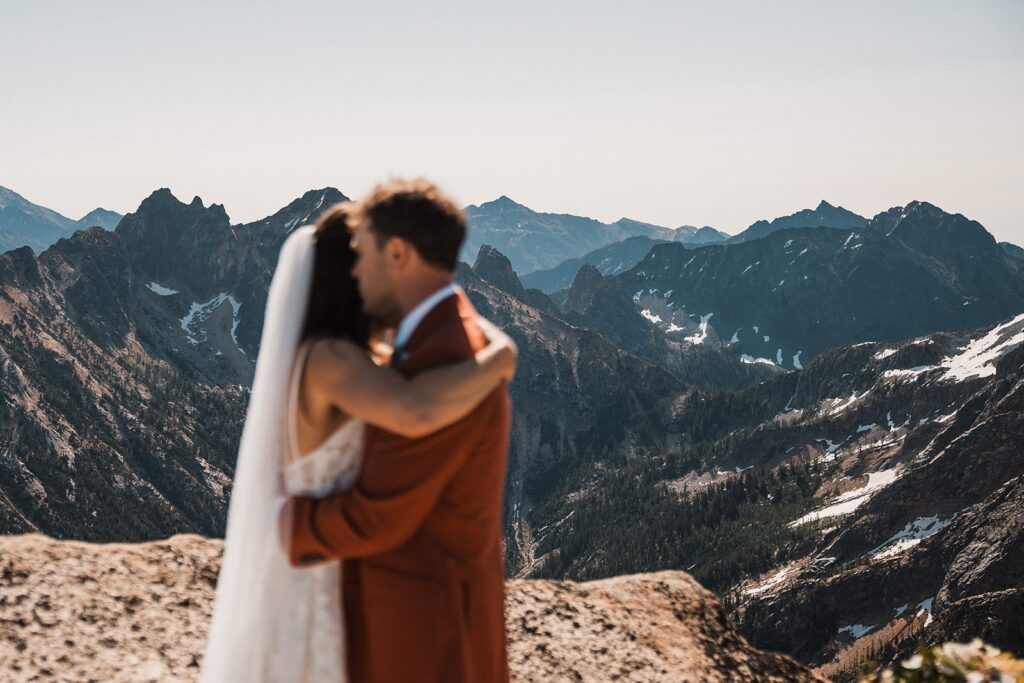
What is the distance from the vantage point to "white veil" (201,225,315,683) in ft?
17.5

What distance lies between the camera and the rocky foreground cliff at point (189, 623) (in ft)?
29.5

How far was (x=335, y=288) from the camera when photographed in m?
5.35

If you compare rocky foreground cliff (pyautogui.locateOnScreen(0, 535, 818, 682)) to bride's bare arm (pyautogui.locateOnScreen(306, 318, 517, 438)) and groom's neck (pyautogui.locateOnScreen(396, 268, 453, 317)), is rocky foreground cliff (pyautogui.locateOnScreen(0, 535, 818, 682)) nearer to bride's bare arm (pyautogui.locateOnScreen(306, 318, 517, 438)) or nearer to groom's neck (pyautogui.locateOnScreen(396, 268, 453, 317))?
bride's bare arm (pyautogui.locateOnScreen(306, 318, 517, 438))

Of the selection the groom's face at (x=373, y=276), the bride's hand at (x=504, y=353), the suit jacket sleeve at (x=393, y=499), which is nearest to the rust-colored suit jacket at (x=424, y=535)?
the suit jacket sleeve at (x=393, y=499)

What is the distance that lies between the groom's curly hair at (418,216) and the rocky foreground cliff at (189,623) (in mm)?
6372

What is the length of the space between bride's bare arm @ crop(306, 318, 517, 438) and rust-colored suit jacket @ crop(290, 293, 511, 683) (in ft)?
0.51

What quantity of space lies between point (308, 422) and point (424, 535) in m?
0.98

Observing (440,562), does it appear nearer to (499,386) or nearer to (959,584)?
(499,386)

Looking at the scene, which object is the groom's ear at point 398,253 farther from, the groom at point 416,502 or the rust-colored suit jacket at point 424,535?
the rust-colored suit jacket at point 424,535

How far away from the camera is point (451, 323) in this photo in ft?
16.7

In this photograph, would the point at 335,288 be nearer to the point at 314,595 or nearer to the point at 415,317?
the point at 415,317

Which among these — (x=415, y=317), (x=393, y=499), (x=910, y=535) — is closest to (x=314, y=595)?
(x=393, y=499)

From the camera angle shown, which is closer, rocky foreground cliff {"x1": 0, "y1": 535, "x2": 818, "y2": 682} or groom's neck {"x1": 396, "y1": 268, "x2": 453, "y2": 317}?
groom's neck {"x1": 396, "y1": 268, "x2": 453, "y2": 317}

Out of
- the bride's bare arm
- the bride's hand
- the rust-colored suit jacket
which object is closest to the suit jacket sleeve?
the rust-colored suit jacket
